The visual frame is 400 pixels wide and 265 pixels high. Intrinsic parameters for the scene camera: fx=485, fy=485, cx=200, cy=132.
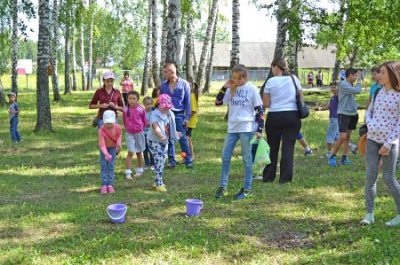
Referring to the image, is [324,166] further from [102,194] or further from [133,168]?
[102,194]

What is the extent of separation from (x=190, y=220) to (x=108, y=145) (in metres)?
2.20

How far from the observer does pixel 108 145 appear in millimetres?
7598

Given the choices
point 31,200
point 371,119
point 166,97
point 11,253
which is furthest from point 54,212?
point 371,119

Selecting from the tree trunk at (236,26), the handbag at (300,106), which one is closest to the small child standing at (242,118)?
the handbag at (300,106)

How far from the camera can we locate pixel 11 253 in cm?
495

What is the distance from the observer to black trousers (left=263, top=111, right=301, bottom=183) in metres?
7.68

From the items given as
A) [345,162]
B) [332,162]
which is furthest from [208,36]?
[332,162]

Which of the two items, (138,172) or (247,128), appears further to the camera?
(138,172)

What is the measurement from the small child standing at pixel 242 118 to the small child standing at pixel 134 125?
2.28 metres

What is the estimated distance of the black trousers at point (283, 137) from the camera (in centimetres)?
768

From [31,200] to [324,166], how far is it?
5512 millimetres

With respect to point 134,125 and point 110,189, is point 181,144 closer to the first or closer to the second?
point 134,125

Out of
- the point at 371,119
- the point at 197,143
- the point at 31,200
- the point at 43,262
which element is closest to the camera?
the point at 43,262

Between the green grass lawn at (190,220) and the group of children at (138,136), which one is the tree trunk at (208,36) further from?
the group of children at (138,136)
